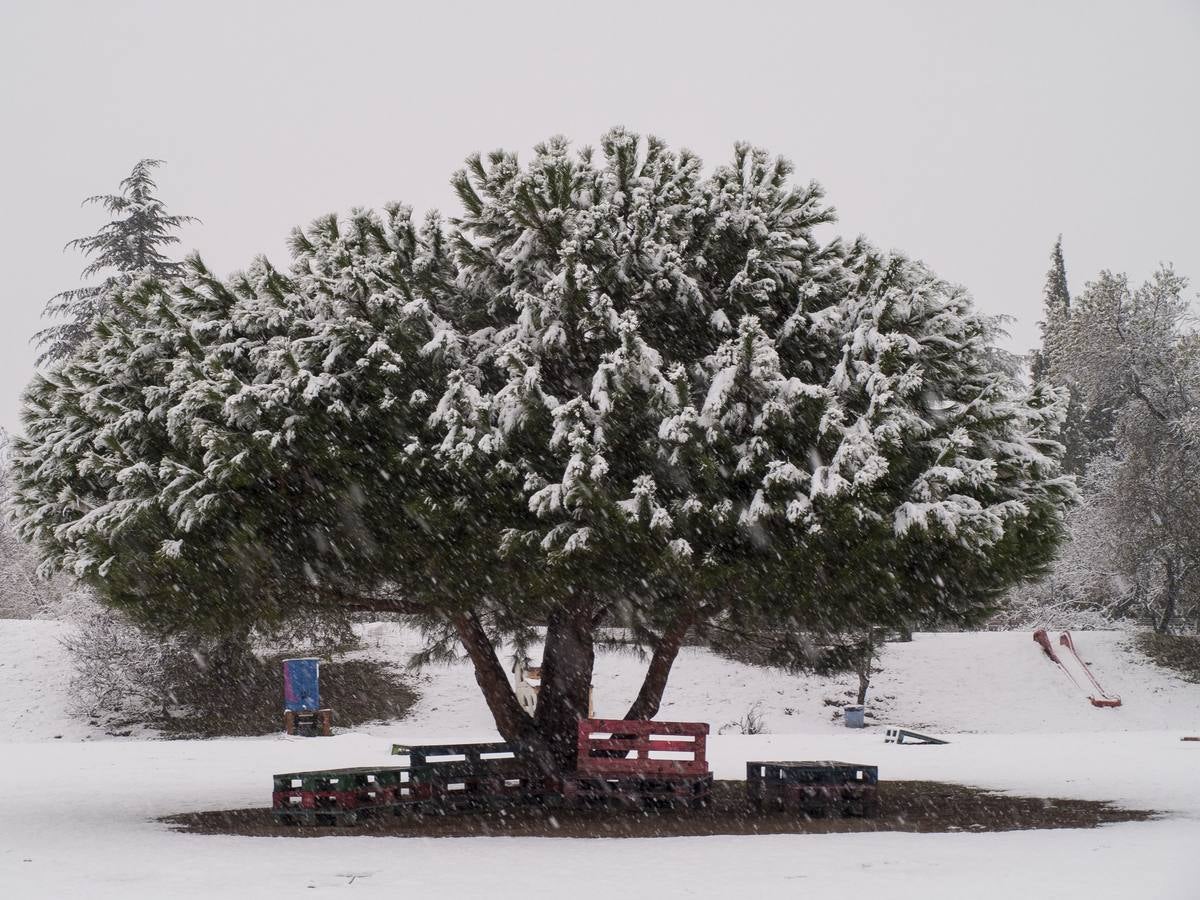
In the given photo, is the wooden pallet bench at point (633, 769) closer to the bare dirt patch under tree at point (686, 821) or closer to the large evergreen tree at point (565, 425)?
the bare dirt patch under tree at point (686, 821)

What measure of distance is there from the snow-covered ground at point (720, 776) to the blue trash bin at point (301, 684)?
1.36m

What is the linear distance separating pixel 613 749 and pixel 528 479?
12.0 ft

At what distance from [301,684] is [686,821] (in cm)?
1644

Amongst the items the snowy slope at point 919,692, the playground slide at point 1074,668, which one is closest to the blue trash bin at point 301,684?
the snowy slope at point 919,692

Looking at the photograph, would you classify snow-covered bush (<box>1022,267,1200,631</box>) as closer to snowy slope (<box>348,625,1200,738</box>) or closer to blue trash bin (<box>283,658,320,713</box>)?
snowy slope (<box>348,625,1200,738</box>)

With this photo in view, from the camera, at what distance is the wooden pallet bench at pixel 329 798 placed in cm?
1217

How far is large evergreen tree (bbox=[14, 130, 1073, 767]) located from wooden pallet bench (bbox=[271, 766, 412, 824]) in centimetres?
197

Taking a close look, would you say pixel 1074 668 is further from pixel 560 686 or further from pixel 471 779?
pixel 471 779

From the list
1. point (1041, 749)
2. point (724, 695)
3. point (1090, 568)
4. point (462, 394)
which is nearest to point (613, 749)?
point (462, 394)

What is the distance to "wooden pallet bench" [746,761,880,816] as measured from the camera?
41.9 feet

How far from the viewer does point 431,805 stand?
1299cm

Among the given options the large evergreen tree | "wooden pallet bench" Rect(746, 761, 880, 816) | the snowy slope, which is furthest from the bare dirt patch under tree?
the snowy slope

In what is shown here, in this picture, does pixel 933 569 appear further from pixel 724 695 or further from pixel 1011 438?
pixel 724 695

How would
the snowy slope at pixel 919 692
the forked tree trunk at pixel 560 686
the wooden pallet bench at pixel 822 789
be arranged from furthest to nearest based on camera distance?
the snowy slope at pixel 919 692
the forked tree trunk at pixel 560 686
the wooden pallet bench at pixel 822 789
